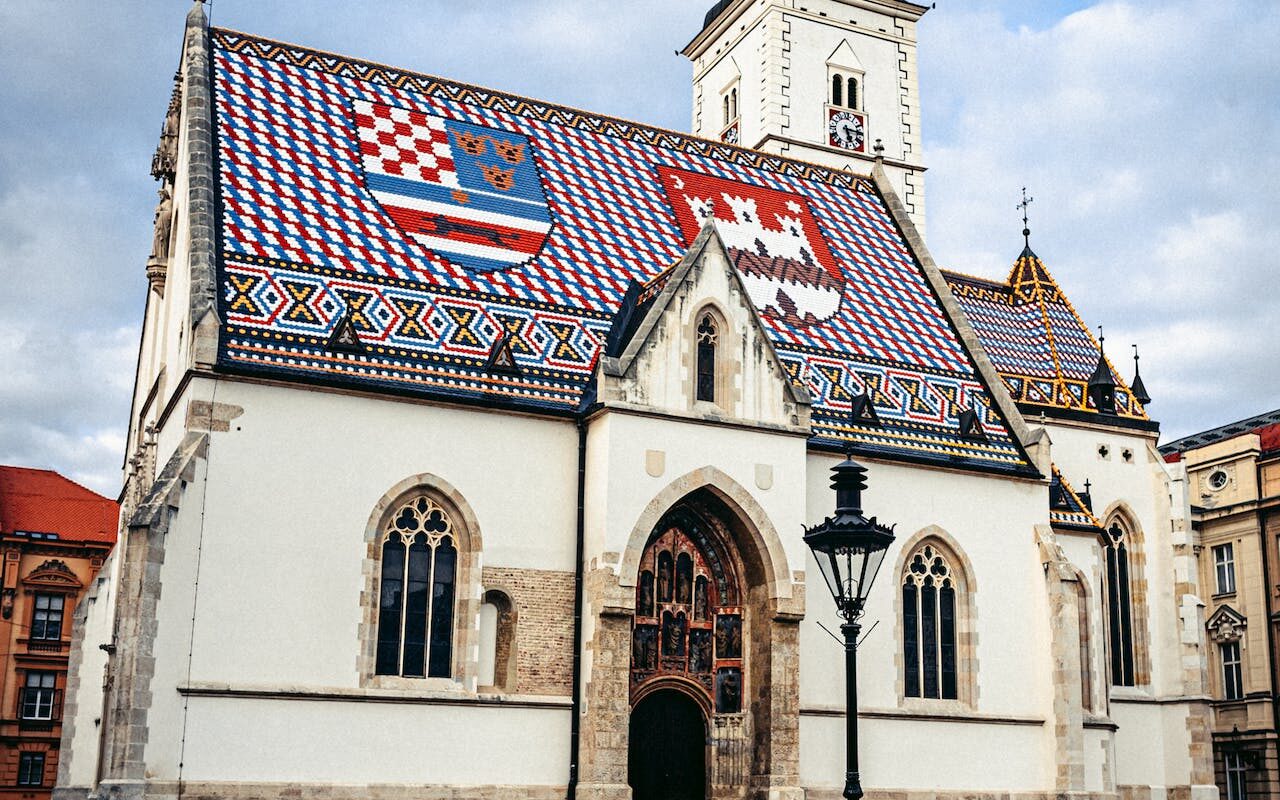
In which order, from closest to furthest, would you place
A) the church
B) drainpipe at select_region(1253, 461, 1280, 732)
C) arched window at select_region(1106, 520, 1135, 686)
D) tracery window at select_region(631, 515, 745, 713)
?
the church, tracery window at select_region(631, 515, 745, 713), arched window at select_region(1106, 520, 1135, 686), drainpipe at select_region(1253, 461, 1280, 732)

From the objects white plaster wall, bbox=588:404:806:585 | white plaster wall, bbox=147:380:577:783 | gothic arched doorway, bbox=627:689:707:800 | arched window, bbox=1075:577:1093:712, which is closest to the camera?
white plaster wall, bbox=147:380:577:783

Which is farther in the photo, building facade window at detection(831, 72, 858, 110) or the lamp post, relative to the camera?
building facade window at detection(831, 72, 858, 110)

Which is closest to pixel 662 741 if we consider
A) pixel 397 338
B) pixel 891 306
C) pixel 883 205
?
Result: pixel 397 338

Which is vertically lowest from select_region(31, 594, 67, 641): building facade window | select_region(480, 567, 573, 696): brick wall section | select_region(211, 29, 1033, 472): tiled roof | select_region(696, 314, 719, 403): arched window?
select_region(480, 567, 573, 696): brick wall section

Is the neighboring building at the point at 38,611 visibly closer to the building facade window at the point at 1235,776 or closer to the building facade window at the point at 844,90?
the building facade window at the point at 844,90

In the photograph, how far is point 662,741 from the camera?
23172 mm

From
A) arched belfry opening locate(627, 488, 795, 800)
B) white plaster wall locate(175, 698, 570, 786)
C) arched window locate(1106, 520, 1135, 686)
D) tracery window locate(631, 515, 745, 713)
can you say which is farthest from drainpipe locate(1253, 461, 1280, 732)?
white plaster wall locate(175, 698, 570, 786)

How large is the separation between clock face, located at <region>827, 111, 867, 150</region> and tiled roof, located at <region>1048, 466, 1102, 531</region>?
52.4 feet

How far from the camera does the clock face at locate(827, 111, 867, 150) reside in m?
43.2

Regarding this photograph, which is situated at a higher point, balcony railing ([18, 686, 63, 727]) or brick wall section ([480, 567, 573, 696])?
brick wall section ([480, 567, 573, 696])

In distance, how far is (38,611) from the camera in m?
46.3

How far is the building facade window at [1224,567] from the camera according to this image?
44.9 metres

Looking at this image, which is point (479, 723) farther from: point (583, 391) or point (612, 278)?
point (612, 278)

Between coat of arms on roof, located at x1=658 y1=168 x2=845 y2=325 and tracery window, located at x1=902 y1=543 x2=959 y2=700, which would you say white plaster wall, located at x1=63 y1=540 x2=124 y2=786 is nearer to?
coat of arms on roof, located at x1=658 y1=168 x2=845 y2=325
